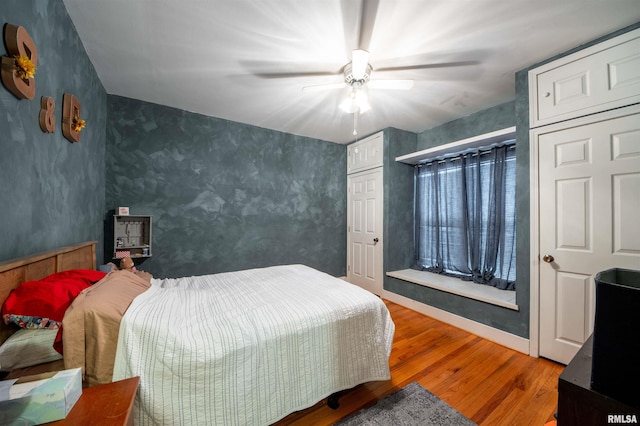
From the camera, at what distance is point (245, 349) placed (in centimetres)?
116

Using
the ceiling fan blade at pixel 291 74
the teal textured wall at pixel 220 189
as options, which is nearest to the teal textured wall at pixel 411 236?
→ the teal textured wall at pixel 220 189

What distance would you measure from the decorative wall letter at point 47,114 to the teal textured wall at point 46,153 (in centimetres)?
2

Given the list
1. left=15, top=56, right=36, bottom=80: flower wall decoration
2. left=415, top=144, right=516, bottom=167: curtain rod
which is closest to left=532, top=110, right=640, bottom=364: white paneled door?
left=415, top=144, right=516, bottom=167: curtain rod

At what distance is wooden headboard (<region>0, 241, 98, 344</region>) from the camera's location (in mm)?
918

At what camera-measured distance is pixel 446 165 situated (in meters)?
3.38

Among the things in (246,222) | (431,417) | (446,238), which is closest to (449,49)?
(446,238)

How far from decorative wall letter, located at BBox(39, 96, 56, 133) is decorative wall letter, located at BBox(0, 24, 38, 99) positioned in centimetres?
23

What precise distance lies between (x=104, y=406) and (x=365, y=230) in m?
3.56

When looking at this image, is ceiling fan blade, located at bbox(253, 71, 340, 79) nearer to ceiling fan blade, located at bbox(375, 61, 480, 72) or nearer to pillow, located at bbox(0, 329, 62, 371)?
ceiling fan blade, located at bbox(375, 61, 480, 72)

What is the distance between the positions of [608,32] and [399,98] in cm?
156

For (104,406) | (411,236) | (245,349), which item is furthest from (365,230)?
(104,406)

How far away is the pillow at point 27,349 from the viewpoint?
34.5 inches

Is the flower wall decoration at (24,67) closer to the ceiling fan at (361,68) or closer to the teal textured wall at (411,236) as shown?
the ceiling fan at (361,68)

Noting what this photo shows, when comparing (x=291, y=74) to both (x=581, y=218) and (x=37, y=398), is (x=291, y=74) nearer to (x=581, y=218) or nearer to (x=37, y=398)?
(x=37, y=398)
